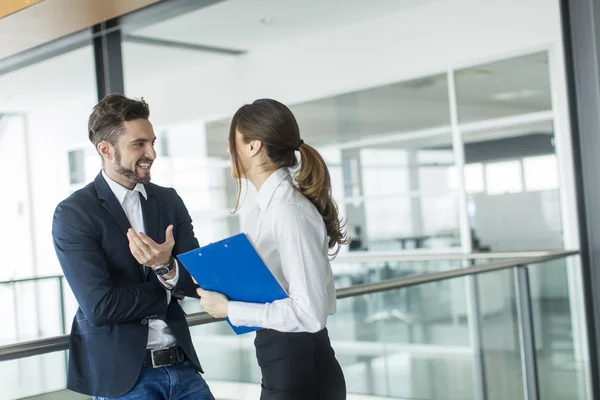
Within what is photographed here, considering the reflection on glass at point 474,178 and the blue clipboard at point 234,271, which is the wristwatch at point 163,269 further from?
the reflection on glass at point 474,178

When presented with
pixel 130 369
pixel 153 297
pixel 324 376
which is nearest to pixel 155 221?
pixel 153 297

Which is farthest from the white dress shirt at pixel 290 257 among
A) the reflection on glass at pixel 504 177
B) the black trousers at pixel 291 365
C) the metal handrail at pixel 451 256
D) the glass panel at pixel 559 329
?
the reflection on glass at pixel 504 177

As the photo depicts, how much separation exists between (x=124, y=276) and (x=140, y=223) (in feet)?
A: 0.49

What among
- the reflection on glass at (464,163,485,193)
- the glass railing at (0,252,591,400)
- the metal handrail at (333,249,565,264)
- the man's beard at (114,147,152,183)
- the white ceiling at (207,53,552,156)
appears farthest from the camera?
the reflection on glass at (464,163,485,193)

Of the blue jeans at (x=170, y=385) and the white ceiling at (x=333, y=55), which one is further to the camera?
the white ceiling at (x=333, y=55)

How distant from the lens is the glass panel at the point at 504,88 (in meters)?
A: 6.97

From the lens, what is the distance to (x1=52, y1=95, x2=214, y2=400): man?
1.67 meters

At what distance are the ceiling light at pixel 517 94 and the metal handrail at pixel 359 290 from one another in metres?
2.82

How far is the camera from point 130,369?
167 centimetres

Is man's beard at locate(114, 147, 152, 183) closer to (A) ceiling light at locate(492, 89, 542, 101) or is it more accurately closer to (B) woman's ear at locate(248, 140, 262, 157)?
(B) woman's ear at locate(248, 140, 262, 157)

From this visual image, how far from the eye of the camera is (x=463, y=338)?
4.63 m

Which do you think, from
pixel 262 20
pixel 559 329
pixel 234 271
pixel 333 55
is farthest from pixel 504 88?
pixel 234 271

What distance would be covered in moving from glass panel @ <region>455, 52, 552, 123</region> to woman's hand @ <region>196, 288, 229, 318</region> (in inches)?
230

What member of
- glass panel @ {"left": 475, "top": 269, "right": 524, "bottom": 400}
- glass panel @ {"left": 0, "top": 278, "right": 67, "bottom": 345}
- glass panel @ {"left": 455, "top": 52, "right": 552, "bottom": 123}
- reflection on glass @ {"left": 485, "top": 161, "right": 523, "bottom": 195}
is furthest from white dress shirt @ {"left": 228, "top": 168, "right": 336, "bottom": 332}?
glass panel @ {"left": 0, "top": 278, "right": 67, "bottom": 345}
